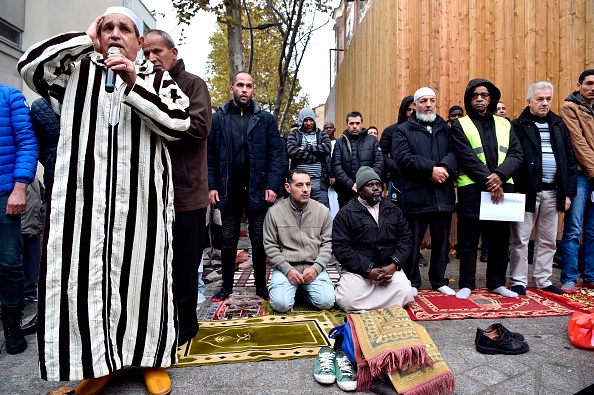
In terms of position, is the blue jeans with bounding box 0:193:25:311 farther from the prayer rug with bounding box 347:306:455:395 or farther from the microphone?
the prayer rug with bounding box 347:306:455:395

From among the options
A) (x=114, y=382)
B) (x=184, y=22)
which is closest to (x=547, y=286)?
(x=114, y=382)

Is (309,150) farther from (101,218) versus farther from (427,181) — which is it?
(101,218)

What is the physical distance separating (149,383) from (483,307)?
309 centimetres

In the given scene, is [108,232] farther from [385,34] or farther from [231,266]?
[385,34]

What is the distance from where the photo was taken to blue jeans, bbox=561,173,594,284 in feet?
16.0

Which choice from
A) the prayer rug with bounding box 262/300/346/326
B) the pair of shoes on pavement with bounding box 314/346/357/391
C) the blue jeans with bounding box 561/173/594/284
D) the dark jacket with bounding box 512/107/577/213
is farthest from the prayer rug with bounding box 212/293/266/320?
the blue jeans with bounding box 561/173/594/284

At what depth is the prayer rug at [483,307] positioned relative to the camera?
397 cm

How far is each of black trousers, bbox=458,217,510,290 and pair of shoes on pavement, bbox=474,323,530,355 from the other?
4.85ft

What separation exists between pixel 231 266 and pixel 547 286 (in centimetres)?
342

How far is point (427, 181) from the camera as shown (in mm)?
4754

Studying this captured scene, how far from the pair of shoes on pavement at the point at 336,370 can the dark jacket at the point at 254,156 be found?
2.08m

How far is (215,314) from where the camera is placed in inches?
162

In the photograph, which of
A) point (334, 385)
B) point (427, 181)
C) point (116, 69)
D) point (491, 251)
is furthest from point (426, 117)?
point (116, 69)

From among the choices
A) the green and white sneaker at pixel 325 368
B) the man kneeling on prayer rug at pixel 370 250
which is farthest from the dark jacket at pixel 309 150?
the green and white sneaker at pixel 325 368
